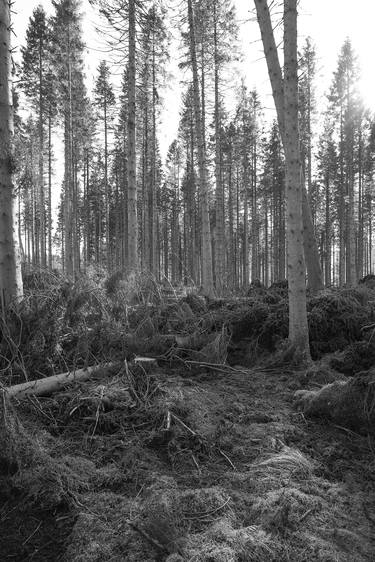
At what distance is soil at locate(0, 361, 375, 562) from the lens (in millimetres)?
1932

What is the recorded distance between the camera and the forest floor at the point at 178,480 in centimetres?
194

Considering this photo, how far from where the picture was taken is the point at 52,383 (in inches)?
147

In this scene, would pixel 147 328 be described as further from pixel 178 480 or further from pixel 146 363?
pixel 178 480

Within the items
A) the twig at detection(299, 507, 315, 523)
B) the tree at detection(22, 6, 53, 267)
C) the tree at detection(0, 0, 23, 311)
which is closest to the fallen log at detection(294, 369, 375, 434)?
the twig at detection(299, 507, 315, 523)

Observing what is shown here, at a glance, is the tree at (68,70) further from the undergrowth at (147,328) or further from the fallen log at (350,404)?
the fallen log at (350,404)

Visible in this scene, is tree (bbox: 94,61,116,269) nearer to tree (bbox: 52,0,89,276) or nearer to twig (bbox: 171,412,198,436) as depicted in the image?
tree (bbox: 52,0,89,276)

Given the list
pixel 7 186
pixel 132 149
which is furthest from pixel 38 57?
pixel 7 186

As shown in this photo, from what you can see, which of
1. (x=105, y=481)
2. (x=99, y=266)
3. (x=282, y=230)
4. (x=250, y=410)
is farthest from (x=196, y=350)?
(x=282, y=230)

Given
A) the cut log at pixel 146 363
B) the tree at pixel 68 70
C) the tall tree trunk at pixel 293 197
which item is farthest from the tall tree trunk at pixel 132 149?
the tree at pixel 68 70

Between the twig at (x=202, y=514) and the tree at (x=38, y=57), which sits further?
the tree at (x=38, y=57)

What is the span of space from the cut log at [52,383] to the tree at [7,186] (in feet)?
5.07

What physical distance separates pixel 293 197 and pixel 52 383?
155 inches

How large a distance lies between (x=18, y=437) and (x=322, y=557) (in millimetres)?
1928

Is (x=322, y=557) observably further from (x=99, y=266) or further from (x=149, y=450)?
(x=99, y=266)
